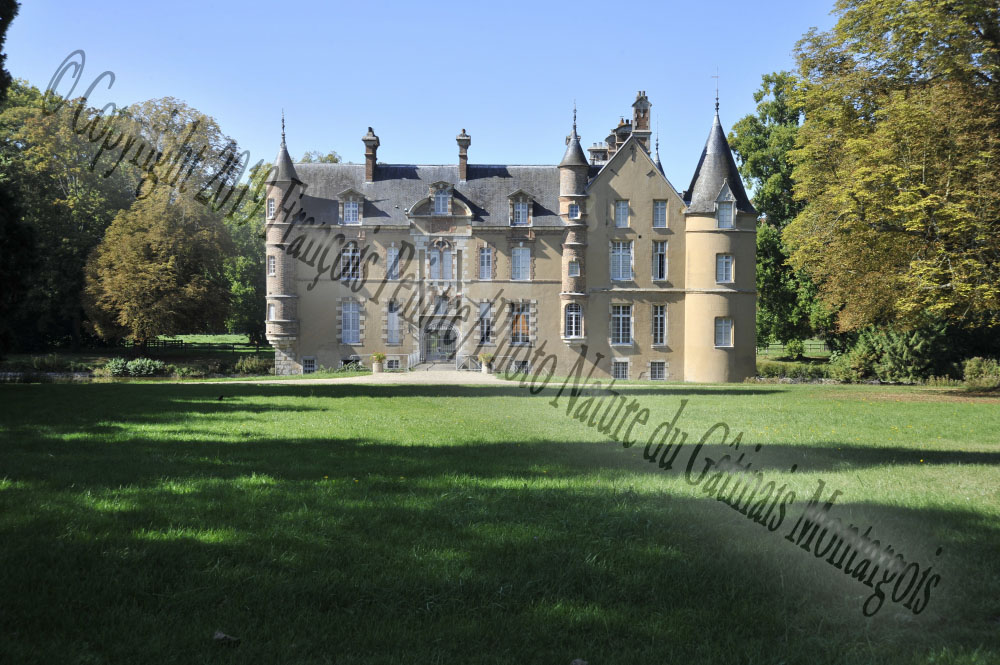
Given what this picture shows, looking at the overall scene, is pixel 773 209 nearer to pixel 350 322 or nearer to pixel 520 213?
pixel 520 213

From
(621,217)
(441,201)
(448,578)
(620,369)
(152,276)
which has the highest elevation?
(441,201)

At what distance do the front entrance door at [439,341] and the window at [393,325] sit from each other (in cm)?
145

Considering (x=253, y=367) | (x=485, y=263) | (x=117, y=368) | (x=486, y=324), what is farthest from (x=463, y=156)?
(x=117, y=368)

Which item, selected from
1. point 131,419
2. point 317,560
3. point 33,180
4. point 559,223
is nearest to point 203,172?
point 33,180

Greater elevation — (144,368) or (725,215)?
(725,215)

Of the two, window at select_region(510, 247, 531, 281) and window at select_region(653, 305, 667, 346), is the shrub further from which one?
window at select_region(653, 305, 667, 346)

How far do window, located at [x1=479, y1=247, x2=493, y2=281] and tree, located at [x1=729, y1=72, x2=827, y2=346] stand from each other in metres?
15.1

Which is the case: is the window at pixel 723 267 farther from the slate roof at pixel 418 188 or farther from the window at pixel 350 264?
the window at pixel 350 264

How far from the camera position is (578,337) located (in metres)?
35.6

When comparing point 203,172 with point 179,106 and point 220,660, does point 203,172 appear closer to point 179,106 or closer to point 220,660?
point 179,106

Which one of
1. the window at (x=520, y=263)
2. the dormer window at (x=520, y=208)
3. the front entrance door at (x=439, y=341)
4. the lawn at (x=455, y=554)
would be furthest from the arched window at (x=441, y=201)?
the lawn at (x=455, y=554)

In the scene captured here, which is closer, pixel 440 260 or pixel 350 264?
pixel 440 260

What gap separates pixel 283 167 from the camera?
3550 cm

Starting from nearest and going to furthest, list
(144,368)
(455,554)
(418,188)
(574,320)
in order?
1. (455,554)
2. (144,368)
3. (574,320)
4. (418,188)
